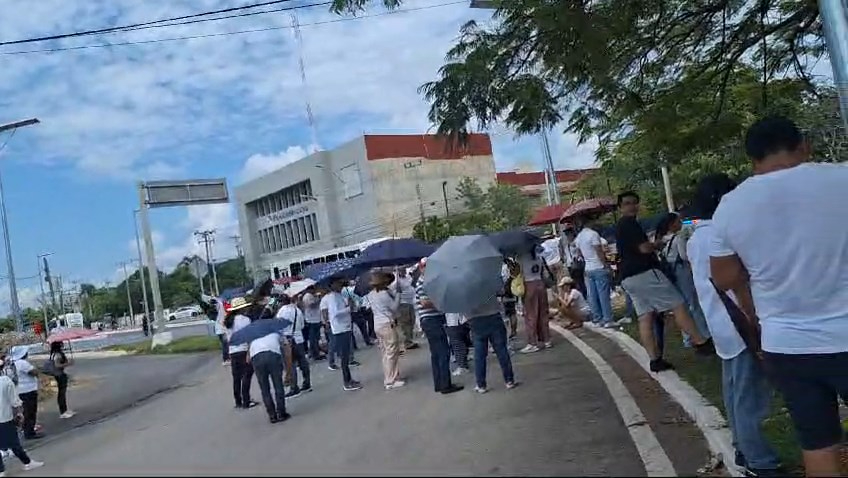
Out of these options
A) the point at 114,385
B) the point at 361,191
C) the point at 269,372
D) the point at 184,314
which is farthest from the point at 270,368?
the point at 184,314

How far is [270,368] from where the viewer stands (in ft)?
33.7

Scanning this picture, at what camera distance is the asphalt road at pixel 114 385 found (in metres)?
16.6

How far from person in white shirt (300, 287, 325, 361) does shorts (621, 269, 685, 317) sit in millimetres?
9687

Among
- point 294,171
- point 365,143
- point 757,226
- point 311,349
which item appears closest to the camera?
point 757,226

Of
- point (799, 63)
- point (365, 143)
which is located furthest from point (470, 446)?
point (365, 143)

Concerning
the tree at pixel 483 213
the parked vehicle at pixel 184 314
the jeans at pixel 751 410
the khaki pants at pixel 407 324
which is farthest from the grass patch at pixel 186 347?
the parked vehicle at pixel 184 314

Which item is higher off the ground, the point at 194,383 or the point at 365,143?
the point at 365,143

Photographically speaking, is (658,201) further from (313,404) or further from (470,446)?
(470,446)

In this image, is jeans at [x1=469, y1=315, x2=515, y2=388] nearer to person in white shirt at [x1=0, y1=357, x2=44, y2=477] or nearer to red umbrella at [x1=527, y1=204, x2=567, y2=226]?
person in white shirt at [x1=0, y1=357, x2=44, y2=477]

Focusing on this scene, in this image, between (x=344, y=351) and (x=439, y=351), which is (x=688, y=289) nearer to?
(x=439, y=351)

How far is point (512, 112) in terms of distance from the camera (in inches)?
394

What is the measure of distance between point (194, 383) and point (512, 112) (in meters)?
12.2

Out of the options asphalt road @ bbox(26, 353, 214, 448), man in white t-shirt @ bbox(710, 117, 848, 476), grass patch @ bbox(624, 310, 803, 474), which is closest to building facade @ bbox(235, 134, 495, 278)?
asphalt road @ bbox(26, 353, 214, 448)

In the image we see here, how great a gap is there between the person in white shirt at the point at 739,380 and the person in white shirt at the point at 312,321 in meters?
12.7
